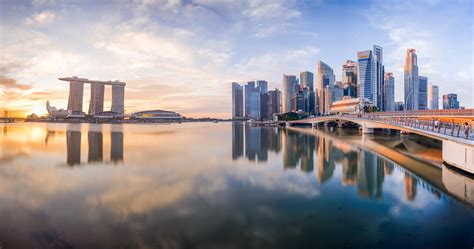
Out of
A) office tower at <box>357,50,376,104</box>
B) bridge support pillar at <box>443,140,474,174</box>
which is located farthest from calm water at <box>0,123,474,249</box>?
office tower at <box>357,50,376,104</box>

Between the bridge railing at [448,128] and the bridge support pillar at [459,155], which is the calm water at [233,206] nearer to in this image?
the bridge support pillar at [459,155]

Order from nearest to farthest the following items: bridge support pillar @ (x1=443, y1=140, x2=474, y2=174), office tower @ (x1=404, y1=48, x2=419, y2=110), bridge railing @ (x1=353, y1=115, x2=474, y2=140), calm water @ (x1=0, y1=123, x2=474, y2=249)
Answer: calm water @ (x1=0, y1=123, x2=474, y2=249) → bridge support pillar @ (x1=443, y1=140, x2=474, y2=174) → bridge railing @ (x1=353, y1=115, x2=474, y2=140) → office tower @ (x1=404, y1=48, x2=419, y2=110)

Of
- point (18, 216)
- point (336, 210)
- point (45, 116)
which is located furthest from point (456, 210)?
point (45, 116)

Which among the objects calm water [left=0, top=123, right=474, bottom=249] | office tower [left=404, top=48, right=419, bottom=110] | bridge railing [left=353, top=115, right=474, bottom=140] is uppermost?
office tower [left=404, top=48, right=419, bottom=110]

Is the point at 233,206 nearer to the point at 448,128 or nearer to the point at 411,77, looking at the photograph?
the point at 448,128

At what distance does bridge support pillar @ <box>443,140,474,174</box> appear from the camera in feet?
51.8

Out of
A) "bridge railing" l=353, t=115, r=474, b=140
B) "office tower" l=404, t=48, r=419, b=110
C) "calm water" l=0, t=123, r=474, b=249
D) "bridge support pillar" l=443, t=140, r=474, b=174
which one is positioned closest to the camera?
"calm water" l=0, t=123, r=474, b=249

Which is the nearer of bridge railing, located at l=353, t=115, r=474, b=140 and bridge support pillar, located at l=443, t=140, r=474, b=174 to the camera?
bridge support pillar, located at l=443, t=140, r=474, b=174

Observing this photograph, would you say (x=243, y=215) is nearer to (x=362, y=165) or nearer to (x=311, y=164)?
(x=311, y=164)

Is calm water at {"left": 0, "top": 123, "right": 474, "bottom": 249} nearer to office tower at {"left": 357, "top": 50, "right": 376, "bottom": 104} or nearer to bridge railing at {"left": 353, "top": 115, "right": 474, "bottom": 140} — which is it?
bridge railing at {"left": 353, "top": 115, "right": 474, "bottom": 140}

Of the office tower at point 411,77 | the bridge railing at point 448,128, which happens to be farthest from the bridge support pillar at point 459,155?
the office tower at point 411,77

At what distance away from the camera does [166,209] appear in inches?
422

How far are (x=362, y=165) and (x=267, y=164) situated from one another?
296 inches

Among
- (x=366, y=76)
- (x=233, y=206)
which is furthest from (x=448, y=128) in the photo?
(x=366, y=76)
